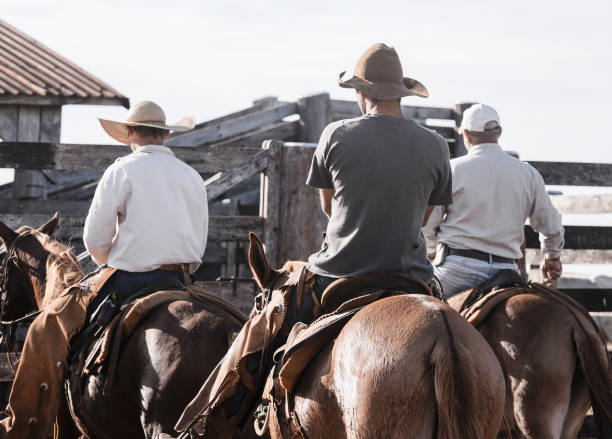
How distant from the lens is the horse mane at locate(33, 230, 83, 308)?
6.39m

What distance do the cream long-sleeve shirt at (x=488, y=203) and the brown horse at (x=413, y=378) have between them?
280cm

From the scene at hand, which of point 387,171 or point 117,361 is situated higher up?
point 387,171

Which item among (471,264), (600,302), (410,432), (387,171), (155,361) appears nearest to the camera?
(410,432)

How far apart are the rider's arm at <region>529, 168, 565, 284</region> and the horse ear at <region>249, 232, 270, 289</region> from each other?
2.48 m

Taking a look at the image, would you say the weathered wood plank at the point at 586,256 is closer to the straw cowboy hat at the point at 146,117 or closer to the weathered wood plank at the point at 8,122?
the straw cowboy hat at the point at 146,117

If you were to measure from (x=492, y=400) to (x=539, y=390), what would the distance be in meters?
2.39

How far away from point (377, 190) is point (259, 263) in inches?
44.7

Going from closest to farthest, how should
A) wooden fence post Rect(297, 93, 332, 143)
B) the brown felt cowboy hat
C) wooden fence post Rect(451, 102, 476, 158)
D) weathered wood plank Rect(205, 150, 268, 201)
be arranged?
the brown felt cowboy hat → weathered wood plank Rect(205, 150, 268, 201) → wooden fence post Rect(451, 102, 476, 158) → wooden fence post Rect(297, 93, 332, 143)

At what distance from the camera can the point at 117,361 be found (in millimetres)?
5457

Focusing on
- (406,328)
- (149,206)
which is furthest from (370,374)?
(149,206)

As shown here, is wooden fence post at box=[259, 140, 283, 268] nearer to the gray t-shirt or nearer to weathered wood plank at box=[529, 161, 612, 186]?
weathered wood plank at box=[529, 161, 612, 186]

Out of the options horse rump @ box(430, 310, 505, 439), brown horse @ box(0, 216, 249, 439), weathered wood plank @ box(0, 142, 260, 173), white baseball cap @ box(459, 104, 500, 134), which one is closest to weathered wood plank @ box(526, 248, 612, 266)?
white baseball cap @ box(459, 104, 500, 134)

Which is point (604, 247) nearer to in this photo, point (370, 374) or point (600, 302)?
point (600, 302)

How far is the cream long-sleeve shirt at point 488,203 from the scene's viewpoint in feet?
21.9
